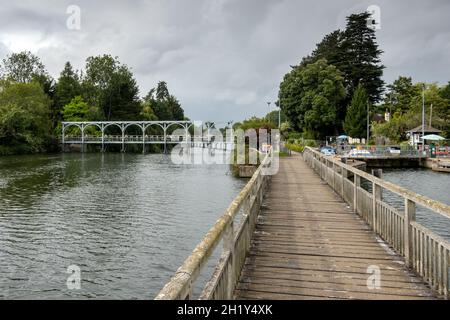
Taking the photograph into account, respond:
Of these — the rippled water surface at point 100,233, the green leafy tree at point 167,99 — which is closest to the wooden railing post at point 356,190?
the rippled water surface at point 100,233

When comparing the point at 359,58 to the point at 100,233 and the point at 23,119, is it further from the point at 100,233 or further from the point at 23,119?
the point at 100,233

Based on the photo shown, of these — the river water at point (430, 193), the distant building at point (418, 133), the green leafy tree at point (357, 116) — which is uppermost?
the green leafy tree at point (357, 116)

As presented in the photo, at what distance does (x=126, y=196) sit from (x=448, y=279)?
17878 mm

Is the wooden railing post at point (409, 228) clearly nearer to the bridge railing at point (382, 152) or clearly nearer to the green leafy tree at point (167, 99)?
the bridge railing at point (382, 152)

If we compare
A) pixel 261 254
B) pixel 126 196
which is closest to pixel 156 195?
pixel 126 196

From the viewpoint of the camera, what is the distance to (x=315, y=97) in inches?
2169

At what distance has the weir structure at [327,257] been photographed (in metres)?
3.92

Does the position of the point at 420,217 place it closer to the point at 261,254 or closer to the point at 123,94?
the point at 261,254

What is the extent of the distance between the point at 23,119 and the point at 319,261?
195 feet

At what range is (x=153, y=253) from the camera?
10859 millimetres

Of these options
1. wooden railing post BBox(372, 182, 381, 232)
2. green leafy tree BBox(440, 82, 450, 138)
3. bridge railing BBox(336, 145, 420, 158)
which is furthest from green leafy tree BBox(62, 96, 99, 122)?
wooden railing post BBox(372, 182, 381, 232)

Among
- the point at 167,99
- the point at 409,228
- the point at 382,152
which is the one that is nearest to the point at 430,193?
the point at 382,152

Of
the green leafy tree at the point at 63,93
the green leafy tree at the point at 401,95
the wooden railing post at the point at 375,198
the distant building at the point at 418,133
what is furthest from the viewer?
the green leafy tree at the point at 63,93

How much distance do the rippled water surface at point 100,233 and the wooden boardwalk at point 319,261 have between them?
3183 millimetres
